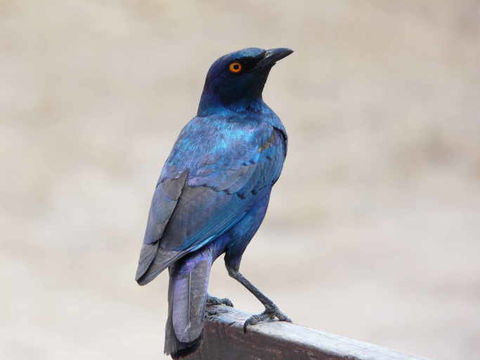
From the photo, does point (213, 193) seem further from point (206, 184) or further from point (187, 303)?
point (187, 303)

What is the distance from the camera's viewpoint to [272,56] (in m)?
2.67

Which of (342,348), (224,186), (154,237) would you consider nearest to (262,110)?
(224,186)

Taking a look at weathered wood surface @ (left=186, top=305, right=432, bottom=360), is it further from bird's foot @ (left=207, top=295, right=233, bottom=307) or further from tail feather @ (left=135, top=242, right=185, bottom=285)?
tail feather @ (left=135, top=242, right=185, bottom=285)

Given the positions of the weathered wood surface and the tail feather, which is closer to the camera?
the weathered wood surface

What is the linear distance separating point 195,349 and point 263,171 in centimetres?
75

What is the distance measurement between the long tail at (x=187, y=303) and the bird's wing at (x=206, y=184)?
0.15 ft

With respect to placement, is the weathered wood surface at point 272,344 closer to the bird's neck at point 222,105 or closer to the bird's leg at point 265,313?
the bird's leg at point 265,313

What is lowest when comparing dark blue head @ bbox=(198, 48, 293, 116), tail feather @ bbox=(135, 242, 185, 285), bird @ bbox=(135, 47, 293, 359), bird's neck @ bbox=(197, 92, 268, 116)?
tail feather @ bbox=(135, 242, 185, 285)

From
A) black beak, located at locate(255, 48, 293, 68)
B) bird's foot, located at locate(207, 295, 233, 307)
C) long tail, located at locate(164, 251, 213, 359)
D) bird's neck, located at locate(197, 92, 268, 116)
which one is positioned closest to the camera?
long tail, located at locate(164, 251, 213, 359)

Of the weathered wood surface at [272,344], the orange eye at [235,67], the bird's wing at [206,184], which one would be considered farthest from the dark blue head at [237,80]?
the weathered wood surface at [272,344]

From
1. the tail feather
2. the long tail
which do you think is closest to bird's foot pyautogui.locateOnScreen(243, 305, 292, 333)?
the long tail

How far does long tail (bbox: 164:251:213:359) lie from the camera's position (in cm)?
201

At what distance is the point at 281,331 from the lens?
2043 millimetres

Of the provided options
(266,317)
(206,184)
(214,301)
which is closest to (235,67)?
(206,184)
